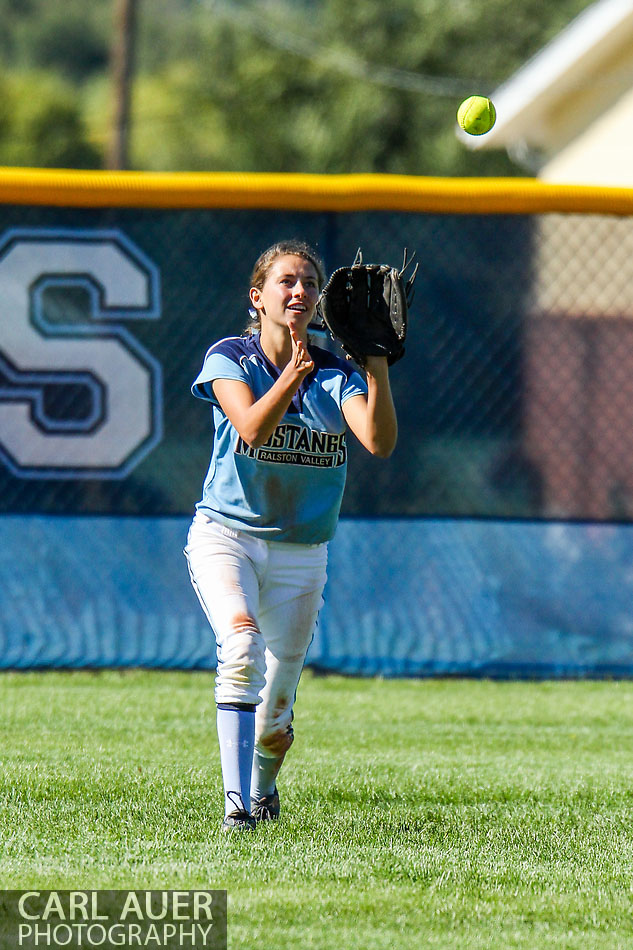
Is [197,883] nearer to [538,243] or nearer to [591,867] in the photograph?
[591,867]

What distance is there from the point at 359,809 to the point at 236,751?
2.07ft

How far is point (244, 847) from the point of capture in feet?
13.1

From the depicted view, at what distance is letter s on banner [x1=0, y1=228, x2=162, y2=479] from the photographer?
745 cm

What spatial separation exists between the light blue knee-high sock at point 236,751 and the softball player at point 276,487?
0.11ft

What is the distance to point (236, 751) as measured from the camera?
13.9ft

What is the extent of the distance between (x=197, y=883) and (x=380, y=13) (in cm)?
3247

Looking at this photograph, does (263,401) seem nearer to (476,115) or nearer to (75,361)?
(476,115)

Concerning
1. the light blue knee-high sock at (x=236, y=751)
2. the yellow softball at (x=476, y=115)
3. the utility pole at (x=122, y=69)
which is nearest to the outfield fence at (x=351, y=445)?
the yellow softball at (x=476, y=115)

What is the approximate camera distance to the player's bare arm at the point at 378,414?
4.32 metres

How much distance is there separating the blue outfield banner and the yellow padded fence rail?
5.53 feet

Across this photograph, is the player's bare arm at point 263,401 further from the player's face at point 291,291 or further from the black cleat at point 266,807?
the black cleat at point 266,807

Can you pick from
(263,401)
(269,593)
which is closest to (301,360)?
(263,401)

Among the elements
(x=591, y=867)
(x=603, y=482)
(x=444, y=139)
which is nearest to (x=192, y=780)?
(x=591, y=867)

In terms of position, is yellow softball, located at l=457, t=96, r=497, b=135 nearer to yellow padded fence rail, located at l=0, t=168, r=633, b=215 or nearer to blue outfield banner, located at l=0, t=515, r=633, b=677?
yellow padded fence rail, located at l=0, t=168, r=633, b=215
